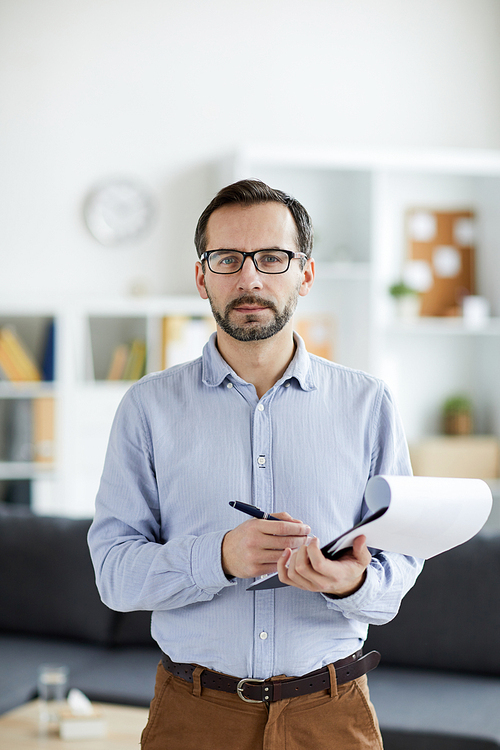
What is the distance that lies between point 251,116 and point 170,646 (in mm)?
3511

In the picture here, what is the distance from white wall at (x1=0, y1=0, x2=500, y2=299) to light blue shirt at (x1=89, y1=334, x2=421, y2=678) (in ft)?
9.71

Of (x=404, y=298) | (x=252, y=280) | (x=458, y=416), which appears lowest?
(x=458, y=416)

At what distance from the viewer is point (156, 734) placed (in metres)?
1.26

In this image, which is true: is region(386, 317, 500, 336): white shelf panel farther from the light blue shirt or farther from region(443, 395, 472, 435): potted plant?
the light blue shirt

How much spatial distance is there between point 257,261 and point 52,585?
2008 millimetres

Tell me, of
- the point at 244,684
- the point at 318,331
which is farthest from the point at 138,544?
the point at 318,331

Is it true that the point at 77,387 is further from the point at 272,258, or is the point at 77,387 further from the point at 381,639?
the point at 272,258

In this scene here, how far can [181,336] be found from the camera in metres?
3.90

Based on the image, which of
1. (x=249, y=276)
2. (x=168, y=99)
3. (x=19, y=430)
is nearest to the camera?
(x=249, y=276)

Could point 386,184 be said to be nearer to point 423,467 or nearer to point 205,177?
point 205,177

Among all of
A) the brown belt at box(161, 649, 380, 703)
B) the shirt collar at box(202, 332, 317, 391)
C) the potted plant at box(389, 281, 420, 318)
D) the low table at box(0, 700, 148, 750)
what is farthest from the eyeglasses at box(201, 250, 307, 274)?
the potted plant at box(389, 281, 420, 318)

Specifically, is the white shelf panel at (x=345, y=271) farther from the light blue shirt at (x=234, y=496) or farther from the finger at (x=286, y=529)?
the finger at (x=286, y=529)

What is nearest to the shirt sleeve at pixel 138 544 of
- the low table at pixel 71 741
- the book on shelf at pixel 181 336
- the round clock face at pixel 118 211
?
the low table at pixel 71 741

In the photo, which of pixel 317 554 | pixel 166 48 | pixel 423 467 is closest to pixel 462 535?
pixel 317 554
